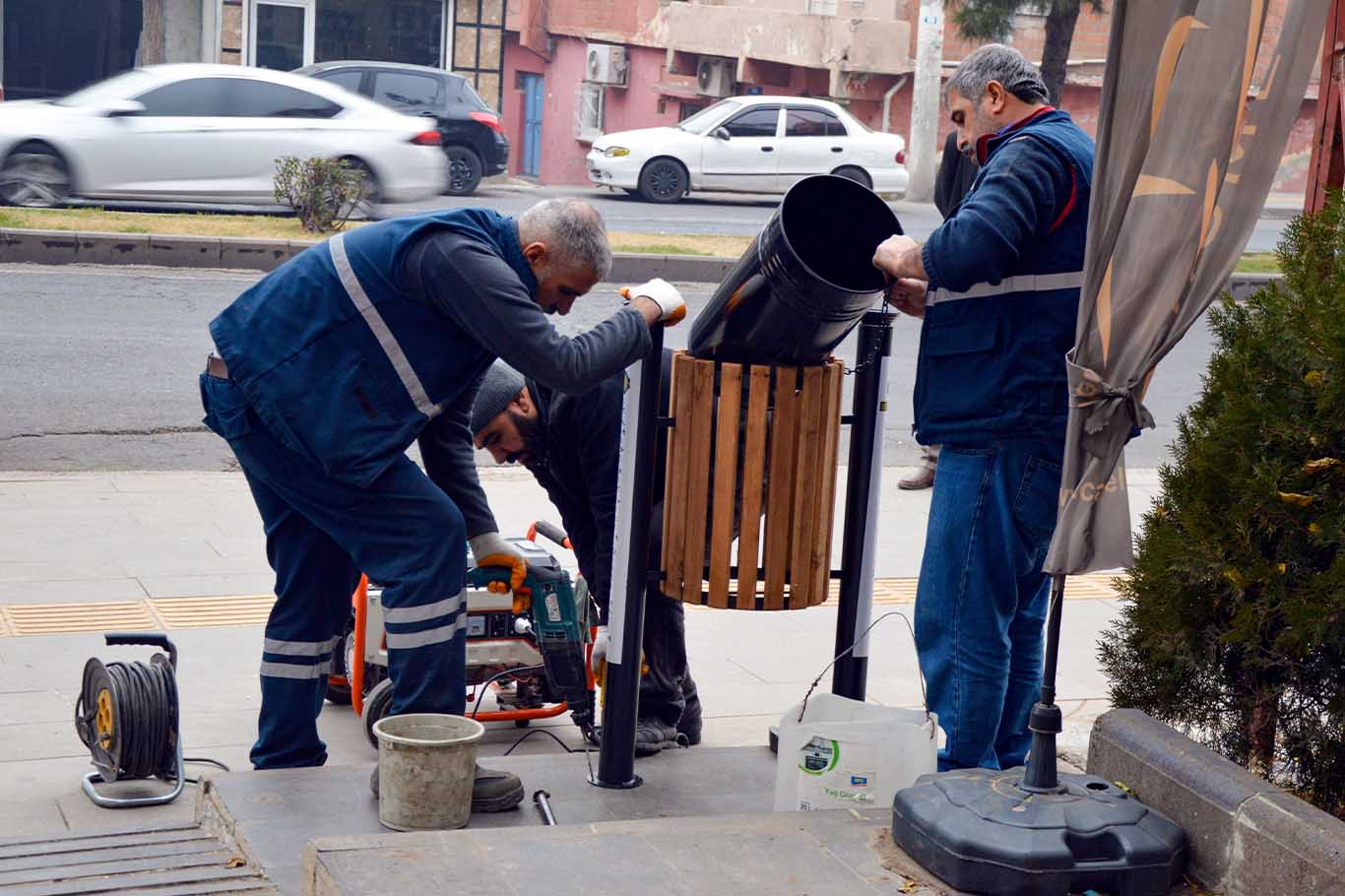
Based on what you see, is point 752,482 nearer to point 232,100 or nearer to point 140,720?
point 140,720

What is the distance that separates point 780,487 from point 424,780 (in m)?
1.08

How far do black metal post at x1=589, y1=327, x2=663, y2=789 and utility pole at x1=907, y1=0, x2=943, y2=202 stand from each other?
22.5m

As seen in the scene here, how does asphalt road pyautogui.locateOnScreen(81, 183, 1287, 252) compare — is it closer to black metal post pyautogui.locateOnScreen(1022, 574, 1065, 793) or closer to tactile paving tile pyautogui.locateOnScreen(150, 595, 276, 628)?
tactile paving tile pyautogui.locateOnScreen(150, 595, 276, 628)

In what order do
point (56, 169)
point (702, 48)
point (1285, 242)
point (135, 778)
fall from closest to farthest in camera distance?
point (1285, 242) < point (135, 778) < point (56, 169) < point (702, 48)

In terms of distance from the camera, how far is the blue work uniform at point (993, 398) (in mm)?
3721

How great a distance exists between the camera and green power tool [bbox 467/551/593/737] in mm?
4621

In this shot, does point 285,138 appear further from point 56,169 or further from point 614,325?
point 614,325

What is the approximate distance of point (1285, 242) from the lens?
3.70m

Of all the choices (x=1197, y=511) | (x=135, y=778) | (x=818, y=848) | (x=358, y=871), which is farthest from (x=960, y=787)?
(x=135, y=778)

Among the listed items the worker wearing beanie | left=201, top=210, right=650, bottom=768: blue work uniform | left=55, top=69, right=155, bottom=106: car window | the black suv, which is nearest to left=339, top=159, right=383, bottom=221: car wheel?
left=55, top=69, right=155, bottom=106: car window

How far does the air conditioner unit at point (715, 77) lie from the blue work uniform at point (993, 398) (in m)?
26.7

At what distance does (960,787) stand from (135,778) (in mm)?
2276

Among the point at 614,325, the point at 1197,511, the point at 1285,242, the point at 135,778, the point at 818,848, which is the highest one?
the point at 1285,242

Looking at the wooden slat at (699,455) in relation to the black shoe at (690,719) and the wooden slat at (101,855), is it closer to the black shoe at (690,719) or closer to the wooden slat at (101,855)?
the black shoe at (690,719)
